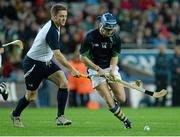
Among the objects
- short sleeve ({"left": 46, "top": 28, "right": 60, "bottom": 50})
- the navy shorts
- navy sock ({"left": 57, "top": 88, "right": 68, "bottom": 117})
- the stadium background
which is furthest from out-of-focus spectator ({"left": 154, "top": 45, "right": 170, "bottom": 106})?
short sleeve ({"left": 46, "top": 28, "right": 60, "bottom": 50})

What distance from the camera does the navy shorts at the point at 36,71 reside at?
585 inches

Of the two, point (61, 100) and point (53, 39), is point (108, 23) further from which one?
point (61, 100)

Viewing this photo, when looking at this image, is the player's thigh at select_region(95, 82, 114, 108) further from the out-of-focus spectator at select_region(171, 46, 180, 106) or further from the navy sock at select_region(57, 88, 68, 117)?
the out-of-focus spectator at select_region(171, 46, 180, 106)

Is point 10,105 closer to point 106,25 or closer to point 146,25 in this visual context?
point 146,25

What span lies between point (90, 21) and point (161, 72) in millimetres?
3888

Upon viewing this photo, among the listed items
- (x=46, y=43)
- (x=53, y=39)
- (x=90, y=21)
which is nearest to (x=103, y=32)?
(x=53, y=39)

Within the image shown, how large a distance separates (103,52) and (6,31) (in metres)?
13.0

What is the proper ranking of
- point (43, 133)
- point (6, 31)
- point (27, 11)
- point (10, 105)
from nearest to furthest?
point (43, 133) < point (10, 105) < point (6, 31) < point (27, 11)

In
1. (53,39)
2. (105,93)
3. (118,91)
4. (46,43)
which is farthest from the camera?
(118,91)

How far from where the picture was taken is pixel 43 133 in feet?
43.8

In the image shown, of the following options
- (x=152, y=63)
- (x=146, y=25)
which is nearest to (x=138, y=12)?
(x=146, y=25)

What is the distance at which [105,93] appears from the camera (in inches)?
576

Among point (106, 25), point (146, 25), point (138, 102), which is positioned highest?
point (106, 25)

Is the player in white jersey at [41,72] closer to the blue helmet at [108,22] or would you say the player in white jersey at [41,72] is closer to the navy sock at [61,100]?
the navy sock at [61,100]
